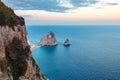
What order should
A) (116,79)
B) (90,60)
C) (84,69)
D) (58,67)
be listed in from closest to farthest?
(116,79), (84,69), (58,67), (90,60)

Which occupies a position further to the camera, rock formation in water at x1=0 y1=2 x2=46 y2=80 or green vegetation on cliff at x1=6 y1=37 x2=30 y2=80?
green vegetation on cliff at x1=6 y1=37 x2=30 y2=80

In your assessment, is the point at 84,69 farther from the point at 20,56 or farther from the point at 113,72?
the point at 20,56

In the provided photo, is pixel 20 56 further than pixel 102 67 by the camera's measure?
No

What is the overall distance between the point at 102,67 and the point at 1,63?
93.1 m

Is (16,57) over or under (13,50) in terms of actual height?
under

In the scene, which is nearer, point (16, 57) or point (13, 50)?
point (13, 50)

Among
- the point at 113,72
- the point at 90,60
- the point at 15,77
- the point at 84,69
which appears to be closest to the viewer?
the point at 15,77

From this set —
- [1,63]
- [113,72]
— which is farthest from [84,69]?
[1,63]

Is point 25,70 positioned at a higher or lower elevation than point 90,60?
higher

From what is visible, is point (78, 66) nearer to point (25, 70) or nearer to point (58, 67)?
point (58, 67)

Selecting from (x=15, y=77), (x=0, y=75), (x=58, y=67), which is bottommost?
(x=58, y=67)

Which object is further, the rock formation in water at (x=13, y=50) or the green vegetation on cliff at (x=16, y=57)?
the green vegetation on cliff at (x=16, y=57)

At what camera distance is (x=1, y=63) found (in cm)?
4722

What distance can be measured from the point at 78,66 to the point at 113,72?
26112 millimetres
